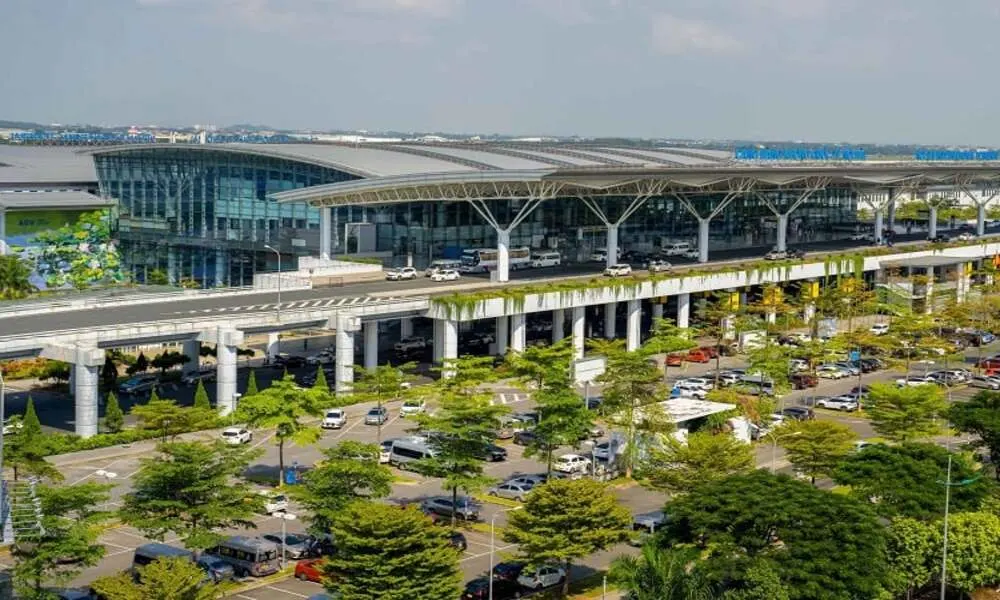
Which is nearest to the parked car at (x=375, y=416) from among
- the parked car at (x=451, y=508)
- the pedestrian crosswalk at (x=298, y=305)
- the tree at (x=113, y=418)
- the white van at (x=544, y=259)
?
the pedestrian crosswalk at (x=298, y=305)

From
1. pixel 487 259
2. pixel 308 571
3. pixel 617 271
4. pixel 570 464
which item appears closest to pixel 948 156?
pixel 617 271

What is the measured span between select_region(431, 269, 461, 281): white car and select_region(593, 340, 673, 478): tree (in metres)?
26.6

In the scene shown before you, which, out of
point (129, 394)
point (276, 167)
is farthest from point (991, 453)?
point (276, 167)

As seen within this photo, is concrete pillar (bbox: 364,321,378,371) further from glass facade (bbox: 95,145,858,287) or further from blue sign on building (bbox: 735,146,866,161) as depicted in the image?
blue sign on building (bbox: 735,146,866,161)

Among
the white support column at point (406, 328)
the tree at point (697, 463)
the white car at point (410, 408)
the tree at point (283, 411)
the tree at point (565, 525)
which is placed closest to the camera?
the tree at point (565, 525)

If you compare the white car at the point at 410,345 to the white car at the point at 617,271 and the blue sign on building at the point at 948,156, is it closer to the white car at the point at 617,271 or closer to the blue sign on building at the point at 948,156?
the white car at the point at 617,271

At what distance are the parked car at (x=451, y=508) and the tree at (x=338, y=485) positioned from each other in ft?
12.6

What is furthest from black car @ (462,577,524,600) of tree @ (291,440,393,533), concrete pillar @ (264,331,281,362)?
concrete pillar @ (264,331,281,362)

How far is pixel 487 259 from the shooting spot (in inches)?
3063

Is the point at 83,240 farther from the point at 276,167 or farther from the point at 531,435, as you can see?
the point at 531,435

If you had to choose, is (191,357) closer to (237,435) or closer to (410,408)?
(410,408)

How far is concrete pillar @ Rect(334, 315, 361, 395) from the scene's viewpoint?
2199 inches

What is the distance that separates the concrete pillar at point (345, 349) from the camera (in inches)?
2199

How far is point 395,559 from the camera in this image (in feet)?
96.5
